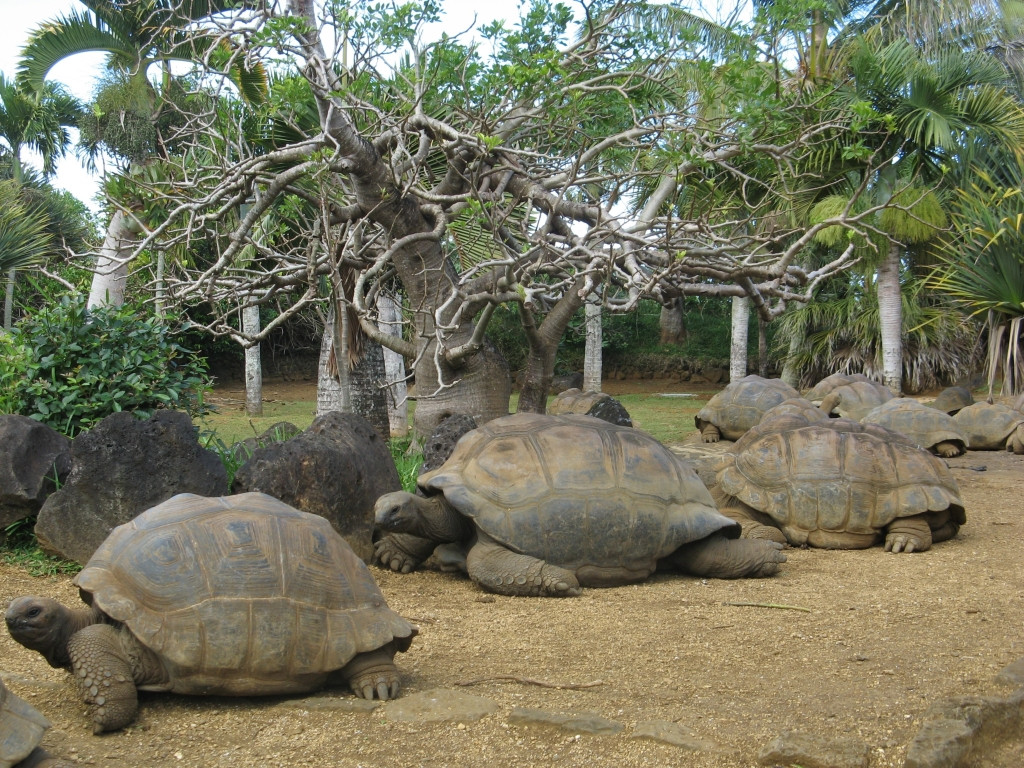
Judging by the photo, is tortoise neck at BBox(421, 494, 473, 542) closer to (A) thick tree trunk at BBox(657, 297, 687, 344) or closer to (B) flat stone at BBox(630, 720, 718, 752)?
(B) flat stone at BBox(630, 720, 718, 752)

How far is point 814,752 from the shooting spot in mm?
2604

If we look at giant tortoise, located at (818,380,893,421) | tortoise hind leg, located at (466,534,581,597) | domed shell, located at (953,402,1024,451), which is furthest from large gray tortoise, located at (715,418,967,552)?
giant tortoise, located at (818,380,893,421)

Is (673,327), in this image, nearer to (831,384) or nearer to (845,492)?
(831,384)

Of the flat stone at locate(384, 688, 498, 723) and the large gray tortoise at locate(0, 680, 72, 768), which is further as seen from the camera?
the flat stone at locate(384, 688, 498, 723)

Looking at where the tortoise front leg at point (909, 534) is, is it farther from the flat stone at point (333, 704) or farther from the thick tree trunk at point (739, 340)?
the thick tree trunk at point (739, 340)

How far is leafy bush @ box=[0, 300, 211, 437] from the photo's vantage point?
5.82m

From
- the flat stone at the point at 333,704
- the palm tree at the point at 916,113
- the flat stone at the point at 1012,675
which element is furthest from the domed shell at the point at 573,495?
the palm tree at the point at 916,113

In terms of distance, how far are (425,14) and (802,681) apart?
4.94 meters

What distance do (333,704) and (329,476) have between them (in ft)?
7.19

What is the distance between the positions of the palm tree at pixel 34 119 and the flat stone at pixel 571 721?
23731 millimetres

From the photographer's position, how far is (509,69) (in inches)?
238

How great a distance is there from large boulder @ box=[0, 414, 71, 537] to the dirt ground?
0.43m

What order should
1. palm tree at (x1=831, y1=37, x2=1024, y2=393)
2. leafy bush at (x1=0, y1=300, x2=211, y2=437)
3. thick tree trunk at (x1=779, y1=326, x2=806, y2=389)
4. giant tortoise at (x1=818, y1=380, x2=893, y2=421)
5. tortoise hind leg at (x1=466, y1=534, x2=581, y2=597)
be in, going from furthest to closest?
thick tree trunk at (x1=779, y1=326, x2=806, y2=389), palm tree at (x1=831, y1=37, x2=1024, y2=393), giant tortoise at (x1=818, y1=380, x2=893, y2=421), leafy bush at (x1=0, y1=300, x2=211, y2=437), tortoise hind leg at (x1=466, y1=534, x2=581, y2=597)

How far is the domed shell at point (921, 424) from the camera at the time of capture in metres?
10.1
